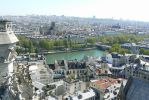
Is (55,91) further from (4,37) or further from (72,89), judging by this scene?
(4,37)

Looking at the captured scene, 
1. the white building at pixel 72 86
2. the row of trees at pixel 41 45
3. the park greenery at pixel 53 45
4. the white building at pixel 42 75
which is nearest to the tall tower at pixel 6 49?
the white building at pixel 72 86

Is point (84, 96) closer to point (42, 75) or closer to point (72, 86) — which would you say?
point (72, 86)

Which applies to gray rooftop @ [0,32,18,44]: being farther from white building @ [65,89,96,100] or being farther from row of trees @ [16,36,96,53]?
row of trees @ [16,36,96,53]

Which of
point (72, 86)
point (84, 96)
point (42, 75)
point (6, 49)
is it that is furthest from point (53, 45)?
point (6, 49)

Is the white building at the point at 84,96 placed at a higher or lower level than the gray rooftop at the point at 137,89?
lower

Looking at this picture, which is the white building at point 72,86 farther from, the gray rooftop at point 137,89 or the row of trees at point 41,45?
the row of trees at point 41,45

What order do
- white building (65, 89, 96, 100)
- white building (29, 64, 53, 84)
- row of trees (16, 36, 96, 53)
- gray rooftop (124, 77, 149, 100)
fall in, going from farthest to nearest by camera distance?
row of trees (16, 36, 96, 53) → white building (29, 64, 53, 84) → white building (65, 89, 96, 100) → gray rooftop (124, 77, 149, 100)

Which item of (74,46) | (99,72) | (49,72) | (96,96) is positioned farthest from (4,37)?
(74,46)

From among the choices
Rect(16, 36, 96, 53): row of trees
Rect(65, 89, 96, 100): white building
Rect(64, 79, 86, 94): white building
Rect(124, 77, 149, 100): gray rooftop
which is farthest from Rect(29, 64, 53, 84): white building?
Rect(16, 36, 96, 53): row of trees
